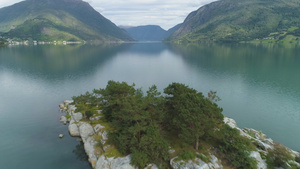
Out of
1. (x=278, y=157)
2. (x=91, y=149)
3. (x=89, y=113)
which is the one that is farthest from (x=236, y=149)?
(x=89, y=113)

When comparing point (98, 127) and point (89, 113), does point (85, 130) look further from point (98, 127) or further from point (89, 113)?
point (89, 113)

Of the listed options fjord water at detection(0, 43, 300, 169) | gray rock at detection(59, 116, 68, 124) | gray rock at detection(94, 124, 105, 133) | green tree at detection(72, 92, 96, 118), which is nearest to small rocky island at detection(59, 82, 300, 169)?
gray rock at detection(94, 124, 105, 133)

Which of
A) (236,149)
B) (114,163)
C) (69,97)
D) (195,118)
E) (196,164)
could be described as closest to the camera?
(196,164)

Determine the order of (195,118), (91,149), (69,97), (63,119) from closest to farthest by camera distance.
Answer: (195,118) → (91,149) → (63,119) → (69,97)

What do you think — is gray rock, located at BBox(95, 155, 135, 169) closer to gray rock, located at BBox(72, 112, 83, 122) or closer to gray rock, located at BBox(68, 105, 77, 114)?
gray rock, located at BBox(72, 112, 83, 122)

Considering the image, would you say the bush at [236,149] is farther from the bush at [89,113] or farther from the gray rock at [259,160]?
the bush at [89,113]

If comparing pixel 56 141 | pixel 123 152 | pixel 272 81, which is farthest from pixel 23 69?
pixel 272 81
